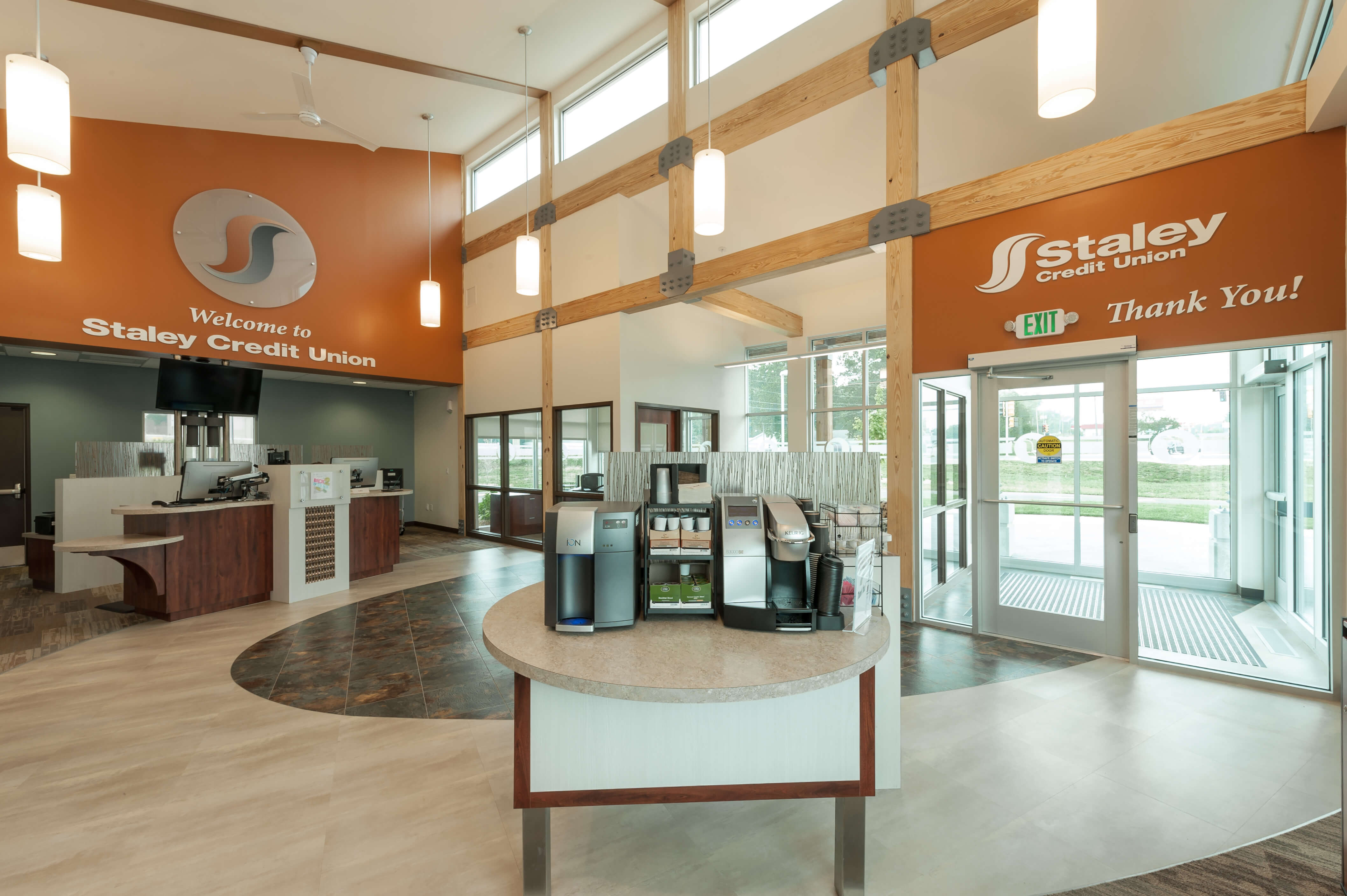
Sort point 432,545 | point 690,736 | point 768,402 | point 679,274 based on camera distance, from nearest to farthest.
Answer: point 690,736, point 679,274, point 432,545, point 768,402

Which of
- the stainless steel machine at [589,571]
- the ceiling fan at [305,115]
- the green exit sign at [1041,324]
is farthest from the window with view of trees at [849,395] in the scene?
the stainless steel machine at [589,571]

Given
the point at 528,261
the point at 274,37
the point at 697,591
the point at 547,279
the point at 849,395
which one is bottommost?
the point at 697,591

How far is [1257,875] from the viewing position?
6.39 ft

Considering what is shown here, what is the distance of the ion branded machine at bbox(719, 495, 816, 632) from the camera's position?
1819 mm

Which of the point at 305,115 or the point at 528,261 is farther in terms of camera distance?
the point at 305,115

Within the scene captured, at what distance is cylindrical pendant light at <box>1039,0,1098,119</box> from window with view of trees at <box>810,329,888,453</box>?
620 cm

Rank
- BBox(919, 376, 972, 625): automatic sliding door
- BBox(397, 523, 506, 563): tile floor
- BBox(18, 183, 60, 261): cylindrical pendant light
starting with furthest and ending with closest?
BBox(397, 523, 506, 563): tile floor, BBox(919, 376, 972, 625): automatic sliding door, BBox(18, 183, 60, 261): cylindrical pendant light

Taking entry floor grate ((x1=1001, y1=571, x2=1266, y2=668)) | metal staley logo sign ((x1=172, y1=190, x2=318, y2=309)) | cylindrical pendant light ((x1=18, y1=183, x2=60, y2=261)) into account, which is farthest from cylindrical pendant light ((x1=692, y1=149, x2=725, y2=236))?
metal staley logo sign ((x1=172, y1=190, x2=318, y2=309))

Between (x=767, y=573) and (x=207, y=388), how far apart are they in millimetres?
7309

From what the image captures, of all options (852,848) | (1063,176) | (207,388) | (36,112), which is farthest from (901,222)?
(207,388)

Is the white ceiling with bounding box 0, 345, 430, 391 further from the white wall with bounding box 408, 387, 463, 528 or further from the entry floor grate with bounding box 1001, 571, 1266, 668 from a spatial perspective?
the entry floor grate with bounding box 1001, 571, 1266, 668

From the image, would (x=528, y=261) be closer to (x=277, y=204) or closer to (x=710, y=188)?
(x=710, y=188)

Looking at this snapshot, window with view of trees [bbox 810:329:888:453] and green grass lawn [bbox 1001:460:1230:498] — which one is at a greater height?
window with view of trees [bbox 810:329:888:453]

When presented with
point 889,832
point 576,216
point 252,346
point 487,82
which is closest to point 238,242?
point 252,346
